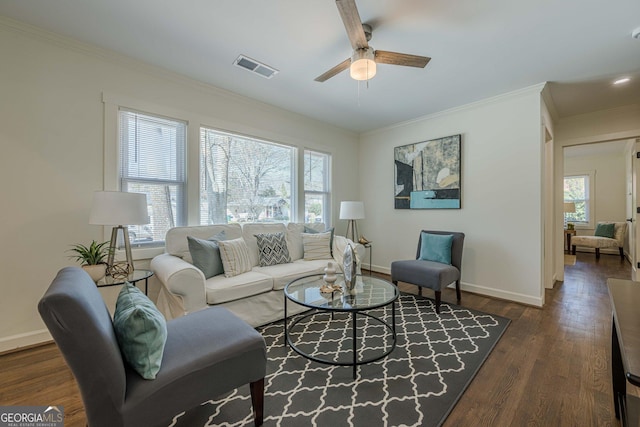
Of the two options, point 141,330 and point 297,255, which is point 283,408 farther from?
point 297,255

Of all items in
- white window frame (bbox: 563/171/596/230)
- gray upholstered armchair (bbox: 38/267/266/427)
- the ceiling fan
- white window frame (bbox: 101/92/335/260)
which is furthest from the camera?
white window frame (bbox: 563/171/596/230)

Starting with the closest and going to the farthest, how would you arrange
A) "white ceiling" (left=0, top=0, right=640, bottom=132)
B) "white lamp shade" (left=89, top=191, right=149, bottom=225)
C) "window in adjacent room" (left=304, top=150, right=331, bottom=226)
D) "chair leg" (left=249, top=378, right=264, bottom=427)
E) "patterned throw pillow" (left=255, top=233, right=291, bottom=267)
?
"chair leg" (left=249, top=378, right=264, bottom=427)
"white ceiling" (left=0, top=0, right=640, bottom=132)
"white lamp shade" (left=89, top=191, right=149, bottom=225)
"patterned throw pillow" (left=255, top=233, right=291, bottom=267)
"window in adjacent room" (left=304, top=150, right=331, bottom=226)

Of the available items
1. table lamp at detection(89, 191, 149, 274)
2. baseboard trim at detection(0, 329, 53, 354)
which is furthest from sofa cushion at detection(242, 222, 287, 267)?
baseboard trim at detection(0, 329, 53, 354)

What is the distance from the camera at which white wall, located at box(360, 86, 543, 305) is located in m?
3.16

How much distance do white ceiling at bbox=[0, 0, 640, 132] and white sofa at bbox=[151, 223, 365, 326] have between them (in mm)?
1724

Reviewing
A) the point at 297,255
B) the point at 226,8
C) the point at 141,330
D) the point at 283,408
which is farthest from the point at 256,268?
the point at 226,8

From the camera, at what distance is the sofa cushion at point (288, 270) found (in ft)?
8.96

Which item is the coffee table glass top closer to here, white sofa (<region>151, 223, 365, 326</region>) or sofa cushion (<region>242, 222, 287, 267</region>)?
white sofa (<region>151, 223, 365, 326</region>)

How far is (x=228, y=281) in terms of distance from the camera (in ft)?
8.13

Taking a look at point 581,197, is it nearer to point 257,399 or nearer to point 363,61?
point 363,61

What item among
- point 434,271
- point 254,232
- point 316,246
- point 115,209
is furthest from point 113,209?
point 434,271

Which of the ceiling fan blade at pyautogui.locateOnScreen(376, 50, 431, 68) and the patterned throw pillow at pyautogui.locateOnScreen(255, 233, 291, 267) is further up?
the ceiling fan blade at pyautogui.locateOnScreen(376, 50, 431, 68)

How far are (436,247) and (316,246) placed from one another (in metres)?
1.53

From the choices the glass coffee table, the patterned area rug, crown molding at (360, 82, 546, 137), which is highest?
crown molding at (360, 82, 546, 137)
